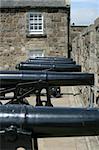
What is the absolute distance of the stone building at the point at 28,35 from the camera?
26.4m

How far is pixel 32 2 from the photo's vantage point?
90.1 feet

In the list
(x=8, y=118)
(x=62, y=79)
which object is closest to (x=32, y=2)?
(x=62, y=79)

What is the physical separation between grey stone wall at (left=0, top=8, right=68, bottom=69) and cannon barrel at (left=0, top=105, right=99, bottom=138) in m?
22.6

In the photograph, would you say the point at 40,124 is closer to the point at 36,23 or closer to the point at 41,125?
the point at 41,125

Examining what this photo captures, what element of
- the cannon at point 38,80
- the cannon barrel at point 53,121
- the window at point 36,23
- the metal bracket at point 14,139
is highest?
the window at point 36,23

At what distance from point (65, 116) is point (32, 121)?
28 cm

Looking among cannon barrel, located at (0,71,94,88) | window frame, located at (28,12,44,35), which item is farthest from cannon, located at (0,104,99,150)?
window frame, located at (28,12,44,35)

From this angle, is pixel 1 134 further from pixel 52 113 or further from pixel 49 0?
pixel 49 0

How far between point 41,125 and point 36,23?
77.3 ft

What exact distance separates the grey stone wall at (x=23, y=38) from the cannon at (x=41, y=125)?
2259cm

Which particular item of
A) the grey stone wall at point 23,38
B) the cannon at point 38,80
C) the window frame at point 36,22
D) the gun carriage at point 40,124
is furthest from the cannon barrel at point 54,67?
the window frame at point 36,22

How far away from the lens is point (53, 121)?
3803mm

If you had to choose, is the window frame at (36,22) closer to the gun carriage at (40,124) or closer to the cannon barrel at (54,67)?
the cannon barrel at (54,67)

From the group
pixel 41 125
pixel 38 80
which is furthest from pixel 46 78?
pixel 41 125
